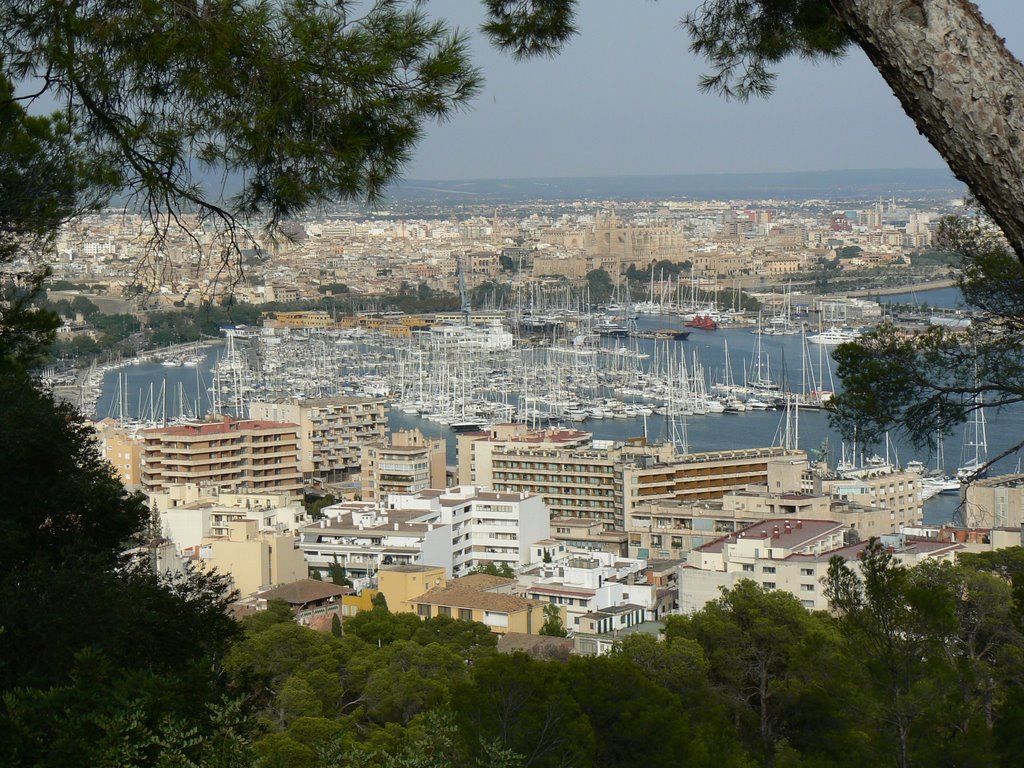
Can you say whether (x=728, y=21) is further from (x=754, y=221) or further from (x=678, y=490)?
(x=754, y=221)

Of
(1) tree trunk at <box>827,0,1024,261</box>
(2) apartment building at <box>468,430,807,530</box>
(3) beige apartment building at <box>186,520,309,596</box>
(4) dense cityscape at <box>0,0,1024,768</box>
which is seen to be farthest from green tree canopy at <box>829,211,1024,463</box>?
(2) apartment building at <box>468,430,807,530</box>

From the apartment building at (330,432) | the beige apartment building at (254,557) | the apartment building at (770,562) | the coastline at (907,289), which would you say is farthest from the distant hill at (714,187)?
the apartment building at (770,562)

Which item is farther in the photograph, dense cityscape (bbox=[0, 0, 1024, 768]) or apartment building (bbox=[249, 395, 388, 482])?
apartment building (bbox=[249, 395, 388, 482])

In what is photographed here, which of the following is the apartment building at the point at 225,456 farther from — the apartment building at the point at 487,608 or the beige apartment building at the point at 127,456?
the apartment building at the point at 487,608

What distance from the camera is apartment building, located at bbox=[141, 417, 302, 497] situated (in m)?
17.5

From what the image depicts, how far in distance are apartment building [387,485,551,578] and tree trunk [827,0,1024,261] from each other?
12.4m

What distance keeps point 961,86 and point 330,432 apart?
19.2 metres

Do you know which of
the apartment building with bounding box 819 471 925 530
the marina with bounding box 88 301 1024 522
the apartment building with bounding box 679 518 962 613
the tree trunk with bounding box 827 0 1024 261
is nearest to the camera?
the tree trunk with bounding box 827 0 1024 261

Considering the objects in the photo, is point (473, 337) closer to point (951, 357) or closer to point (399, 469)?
point (399, 469)

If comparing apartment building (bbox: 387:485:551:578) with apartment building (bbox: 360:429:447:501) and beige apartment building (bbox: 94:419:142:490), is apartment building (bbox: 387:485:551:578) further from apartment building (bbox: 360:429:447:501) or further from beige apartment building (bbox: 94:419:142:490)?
beige apartment building (bbox: 94:419:142:490)

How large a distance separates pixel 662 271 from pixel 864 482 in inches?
1393

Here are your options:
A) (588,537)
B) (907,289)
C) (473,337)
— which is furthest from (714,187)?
(588,537)

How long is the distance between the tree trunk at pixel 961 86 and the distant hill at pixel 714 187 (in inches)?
2580

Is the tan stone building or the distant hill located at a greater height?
the distant hill
